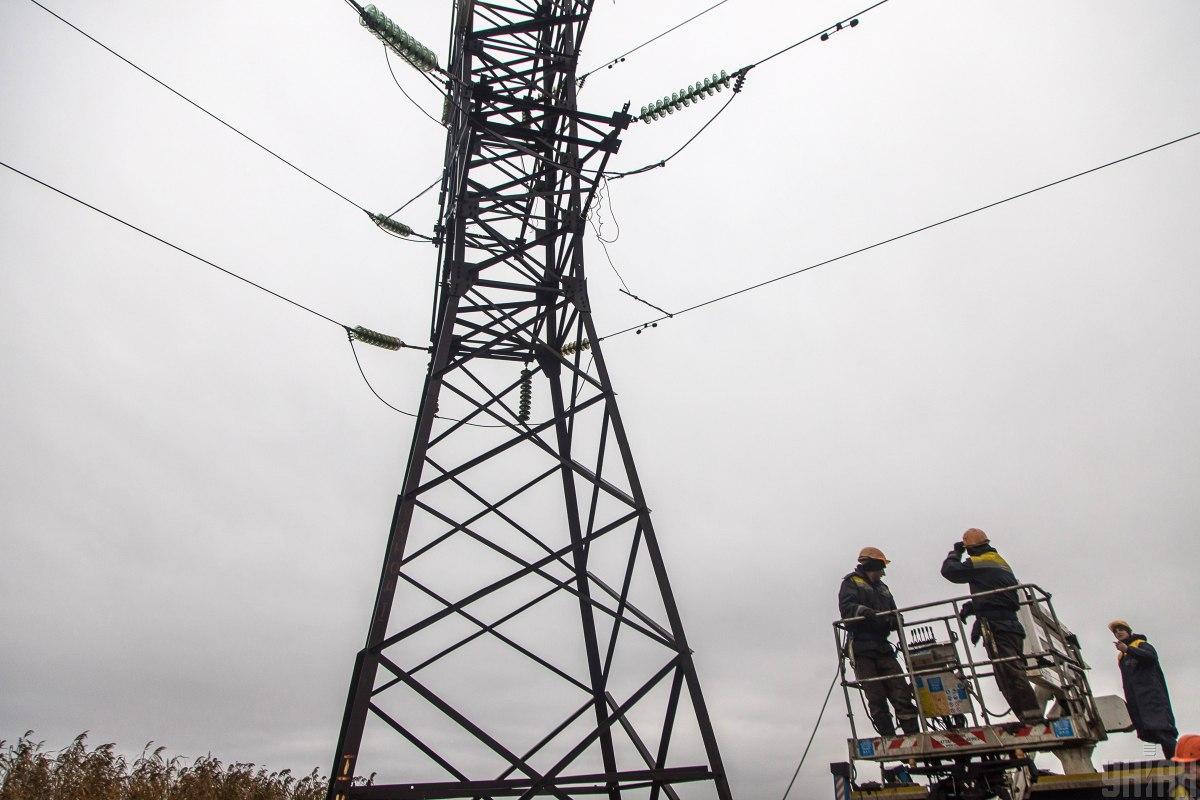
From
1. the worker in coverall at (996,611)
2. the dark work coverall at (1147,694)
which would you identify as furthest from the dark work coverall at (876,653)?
the dark work coverall at (1147,694)

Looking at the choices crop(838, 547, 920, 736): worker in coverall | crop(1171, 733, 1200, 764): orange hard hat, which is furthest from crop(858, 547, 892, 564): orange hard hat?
crop(1171, 733, 1200, 764): orange hard hat

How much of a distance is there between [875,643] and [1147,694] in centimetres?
250

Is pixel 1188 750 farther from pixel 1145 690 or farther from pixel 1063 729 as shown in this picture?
pixel 1145 690

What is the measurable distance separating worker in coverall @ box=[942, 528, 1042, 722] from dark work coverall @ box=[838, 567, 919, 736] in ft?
2.61

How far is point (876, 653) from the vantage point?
730 centimetres

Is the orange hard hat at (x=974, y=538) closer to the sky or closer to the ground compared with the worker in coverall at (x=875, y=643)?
closer to the sky

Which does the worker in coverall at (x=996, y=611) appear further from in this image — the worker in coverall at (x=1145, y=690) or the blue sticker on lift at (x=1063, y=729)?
the worker in coverall at (x=1145, y=690)

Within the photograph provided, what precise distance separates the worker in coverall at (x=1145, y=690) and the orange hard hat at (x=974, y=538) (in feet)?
5.62

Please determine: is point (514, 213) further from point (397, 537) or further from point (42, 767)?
point (42, 767)

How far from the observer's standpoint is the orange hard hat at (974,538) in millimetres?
7195

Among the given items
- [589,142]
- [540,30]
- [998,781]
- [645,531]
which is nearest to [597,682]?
[645,531]

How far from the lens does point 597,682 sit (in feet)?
27.6

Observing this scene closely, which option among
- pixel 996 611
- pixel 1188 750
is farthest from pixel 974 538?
pixel 1188 750

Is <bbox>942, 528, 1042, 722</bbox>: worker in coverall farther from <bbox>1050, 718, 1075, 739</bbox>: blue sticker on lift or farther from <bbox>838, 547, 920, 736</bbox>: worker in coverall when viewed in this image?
<bbox>838, 547, 920, 736</bbox>: worker in coverall
